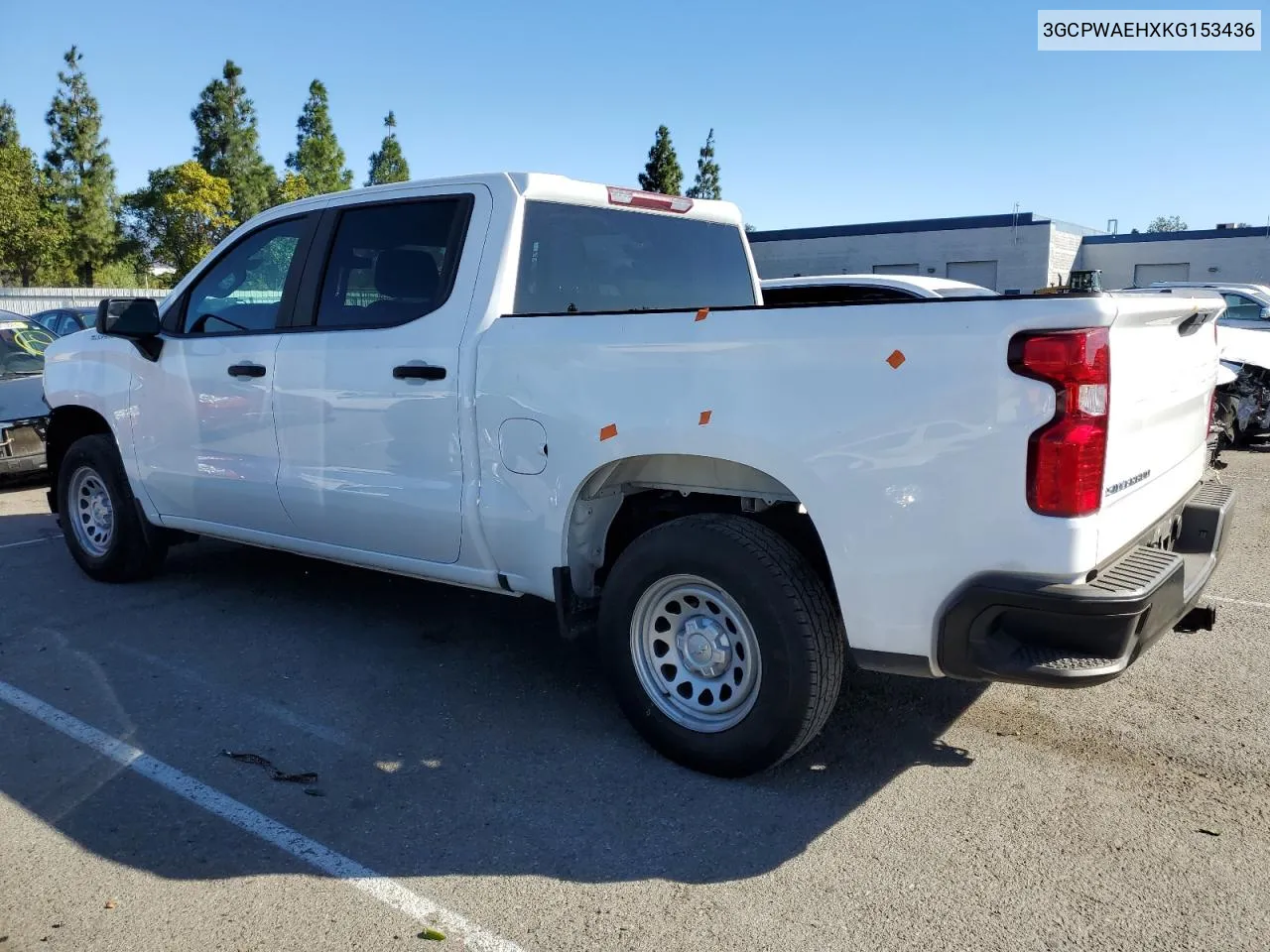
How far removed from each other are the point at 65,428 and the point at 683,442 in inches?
183

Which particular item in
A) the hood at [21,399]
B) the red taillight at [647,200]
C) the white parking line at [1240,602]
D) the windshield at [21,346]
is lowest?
the white parking line at [1240,602]

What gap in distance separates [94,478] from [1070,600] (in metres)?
5.54

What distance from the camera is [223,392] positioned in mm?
5043

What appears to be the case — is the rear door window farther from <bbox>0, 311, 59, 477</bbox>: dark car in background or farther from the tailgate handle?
<bbox>0, 311, 59, 477</bbox>: dark car in background

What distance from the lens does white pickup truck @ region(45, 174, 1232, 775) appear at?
2.84m

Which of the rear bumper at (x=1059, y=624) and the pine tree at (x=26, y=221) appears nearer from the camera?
the rear bumper at (x=1059, y=624)

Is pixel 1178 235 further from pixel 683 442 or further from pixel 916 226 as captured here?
pixel 683 442

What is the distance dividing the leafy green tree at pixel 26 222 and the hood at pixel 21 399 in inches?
1682

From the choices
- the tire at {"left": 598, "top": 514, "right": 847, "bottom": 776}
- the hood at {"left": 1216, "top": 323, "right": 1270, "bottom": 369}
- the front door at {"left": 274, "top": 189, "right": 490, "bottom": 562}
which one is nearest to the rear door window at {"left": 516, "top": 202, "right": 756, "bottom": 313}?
the front door at {"left": 274, "top": 189, "right": 490, "bottom": 562}

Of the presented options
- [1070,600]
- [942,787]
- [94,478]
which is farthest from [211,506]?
[1070,600]

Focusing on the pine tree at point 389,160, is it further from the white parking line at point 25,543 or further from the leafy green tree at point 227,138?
the white parking line at point 25,543

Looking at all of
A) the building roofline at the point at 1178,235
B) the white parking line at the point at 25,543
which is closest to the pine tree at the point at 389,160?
the building roofline at the point at 1178,235

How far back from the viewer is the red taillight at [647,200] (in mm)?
4730

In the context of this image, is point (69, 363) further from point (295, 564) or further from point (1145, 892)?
point (1145, 892)
